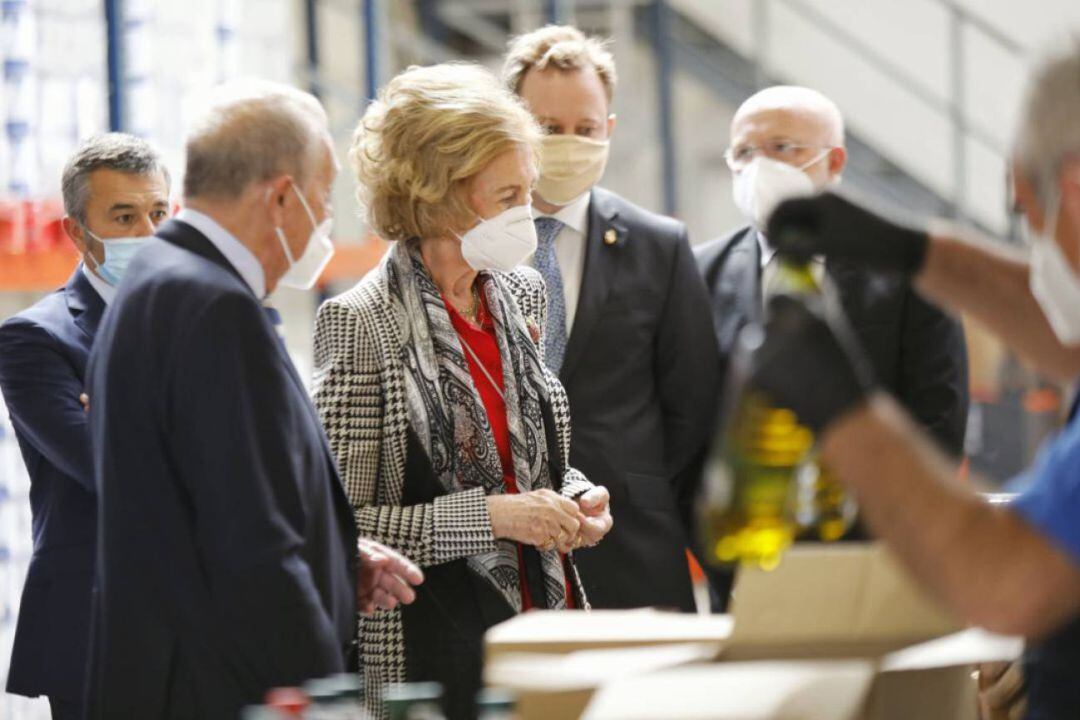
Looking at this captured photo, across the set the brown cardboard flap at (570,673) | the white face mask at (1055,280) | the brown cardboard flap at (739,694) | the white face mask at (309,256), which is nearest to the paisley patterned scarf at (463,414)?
the white face mask at (309,256)

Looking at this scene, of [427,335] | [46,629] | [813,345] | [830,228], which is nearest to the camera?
[813,345]

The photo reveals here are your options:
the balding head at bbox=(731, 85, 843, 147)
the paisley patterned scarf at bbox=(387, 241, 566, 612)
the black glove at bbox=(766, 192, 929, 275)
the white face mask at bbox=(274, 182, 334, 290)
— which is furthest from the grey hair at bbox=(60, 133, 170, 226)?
the black glove at bbox=(766, 192, 929, 275)

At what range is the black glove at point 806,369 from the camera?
55.2 inches

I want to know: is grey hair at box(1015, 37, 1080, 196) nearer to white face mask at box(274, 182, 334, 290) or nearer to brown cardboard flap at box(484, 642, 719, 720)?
brown cardboard flap at box(484, 642, 719, 720)

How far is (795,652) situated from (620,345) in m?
1.60

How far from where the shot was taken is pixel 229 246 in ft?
6.77

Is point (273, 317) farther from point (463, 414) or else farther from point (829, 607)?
point (829, 607)

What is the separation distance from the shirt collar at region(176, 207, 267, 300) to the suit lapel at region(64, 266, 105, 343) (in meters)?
1.13

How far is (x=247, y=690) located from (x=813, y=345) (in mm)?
953

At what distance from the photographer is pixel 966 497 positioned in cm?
143

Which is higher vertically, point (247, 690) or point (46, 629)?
point (247, 690)

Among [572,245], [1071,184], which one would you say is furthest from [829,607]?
[572,245]

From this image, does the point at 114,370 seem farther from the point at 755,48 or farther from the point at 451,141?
the point at 755,48

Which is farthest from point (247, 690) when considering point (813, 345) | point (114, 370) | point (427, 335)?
point (813, 345)
